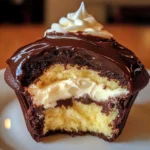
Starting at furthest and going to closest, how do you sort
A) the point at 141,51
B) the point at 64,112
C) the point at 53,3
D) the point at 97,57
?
the point at 53,3 < the point at 141,51 < the point at 64,112 < the point at 97,57

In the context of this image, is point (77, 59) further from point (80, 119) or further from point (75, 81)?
point (80, 119)

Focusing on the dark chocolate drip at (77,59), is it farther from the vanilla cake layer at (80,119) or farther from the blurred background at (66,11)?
the blurred background at (66,11)

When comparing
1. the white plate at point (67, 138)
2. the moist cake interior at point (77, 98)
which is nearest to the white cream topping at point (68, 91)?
the moist cake interior at point (77, 98)

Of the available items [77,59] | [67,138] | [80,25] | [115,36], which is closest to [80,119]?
[67,138]

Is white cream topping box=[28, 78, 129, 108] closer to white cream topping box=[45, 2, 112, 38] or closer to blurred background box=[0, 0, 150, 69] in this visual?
white cream topping box=[45, 2, 112, 38]

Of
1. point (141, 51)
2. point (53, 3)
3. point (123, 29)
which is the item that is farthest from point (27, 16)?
point (141, 51)

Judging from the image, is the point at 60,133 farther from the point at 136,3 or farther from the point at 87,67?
the point at 136,3
